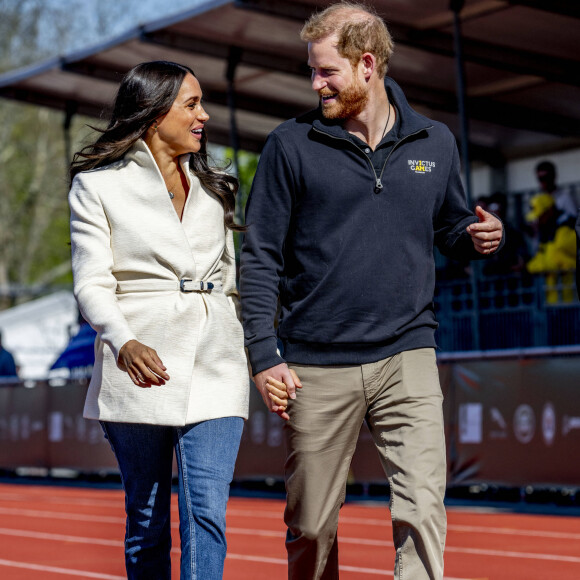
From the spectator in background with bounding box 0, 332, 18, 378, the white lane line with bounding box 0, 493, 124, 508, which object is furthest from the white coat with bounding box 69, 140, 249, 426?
the spectator in background with bounding box 0, 332, 18, 378

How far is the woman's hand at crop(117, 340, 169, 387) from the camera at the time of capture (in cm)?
404

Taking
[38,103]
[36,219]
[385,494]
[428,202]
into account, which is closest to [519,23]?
[385,494]

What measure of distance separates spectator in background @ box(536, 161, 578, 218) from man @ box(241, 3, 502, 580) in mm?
9547

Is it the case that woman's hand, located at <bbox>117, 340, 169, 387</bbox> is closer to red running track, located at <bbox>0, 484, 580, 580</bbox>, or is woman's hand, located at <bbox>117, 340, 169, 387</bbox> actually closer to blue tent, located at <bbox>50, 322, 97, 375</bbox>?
red running track, located at <bbox>0, 484, 580, 580</bbox>

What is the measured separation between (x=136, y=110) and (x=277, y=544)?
17.6ft

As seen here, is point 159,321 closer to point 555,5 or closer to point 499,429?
point 499,429

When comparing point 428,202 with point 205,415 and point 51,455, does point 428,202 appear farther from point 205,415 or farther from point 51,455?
point 51,455

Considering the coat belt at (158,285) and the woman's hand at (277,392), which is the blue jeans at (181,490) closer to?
the woman's hand at (277,392)

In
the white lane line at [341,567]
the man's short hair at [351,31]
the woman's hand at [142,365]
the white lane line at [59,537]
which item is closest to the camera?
the woman's hand at [142,365]

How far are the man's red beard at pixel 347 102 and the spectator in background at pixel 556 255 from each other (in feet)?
29.6

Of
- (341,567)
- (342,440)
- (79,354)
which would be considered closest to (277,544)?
(341,567)

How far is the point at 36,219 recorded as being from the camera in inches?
1882

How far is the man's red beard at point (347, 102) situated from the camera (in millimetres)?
4504

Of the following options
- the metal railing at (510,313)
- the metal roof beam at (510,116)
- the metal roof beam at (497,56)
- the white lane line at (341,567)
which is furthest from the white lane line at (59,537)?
the metal roof beam at (510,116)
